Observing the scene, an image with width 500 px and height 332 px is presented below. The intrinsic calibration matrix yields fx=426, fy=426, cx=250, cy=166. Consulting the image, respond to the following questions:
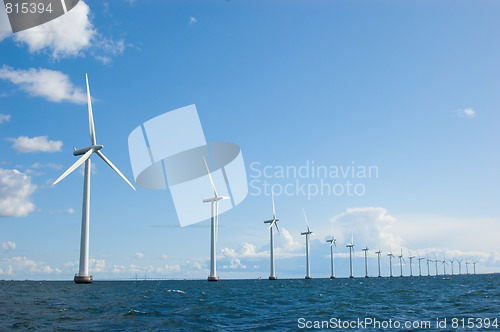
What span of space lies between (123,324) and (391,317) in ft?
90.4

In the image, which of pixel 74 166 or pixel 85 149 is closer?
pixel 74 166

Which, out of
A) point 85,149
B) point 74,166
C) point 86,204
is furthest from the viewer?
point 85,149

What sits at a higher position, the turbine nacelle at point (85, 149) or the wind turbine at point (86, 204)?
the turbine nacelle at point (85, 149)

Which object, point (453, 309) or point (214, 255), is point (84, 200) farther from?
point (453, 309)

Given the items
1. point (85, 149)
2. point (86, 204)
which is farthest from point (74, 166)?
point (85, 149)

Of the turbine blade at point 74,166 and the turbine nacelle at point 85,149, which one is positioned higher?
the turbine nacelle at point 85,149

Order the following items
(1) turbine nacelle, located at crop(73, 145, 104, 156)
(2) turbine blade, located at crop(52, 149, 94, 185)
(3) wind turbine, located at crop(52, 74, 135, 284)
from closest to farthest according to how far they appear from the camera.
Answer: (2) turbine blade, located at crop(52, 149, 94, 185) < (3) wind turbine, located at crop(52, 74, 135, 284) < (1) turbine nacelle, located at crop(73, 145, 104, 156)

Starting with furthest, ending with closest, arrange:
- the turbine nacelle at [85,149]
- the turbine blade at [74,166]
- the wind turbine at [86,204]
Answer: the turbine nacelle at [85,149] < the wind turbine at [86,204] < the turbine blade at [74,166]

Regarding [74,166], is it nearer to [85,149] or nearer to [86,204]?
[86,204]

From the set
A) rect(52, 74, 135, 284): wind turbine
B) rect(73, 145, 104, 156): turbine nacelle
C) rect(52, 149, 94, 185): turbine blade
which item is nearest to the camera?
rect(52, 149, 94, 185): turbine blade

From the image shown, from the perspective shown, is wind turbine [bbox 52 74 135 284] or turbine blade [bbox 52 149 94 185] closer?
turbine blade [bbox 52 149 94 185]

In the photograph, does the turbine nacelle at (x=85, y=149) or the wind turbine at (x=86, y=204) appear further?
the turbine nacelle at (x=85, y=149)

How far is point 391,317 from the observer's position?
45.3 meters

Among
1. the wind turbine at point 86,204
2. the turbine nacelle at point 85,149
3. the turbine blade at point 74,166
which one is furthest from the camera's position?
the turbine nacelle at point 85,149
